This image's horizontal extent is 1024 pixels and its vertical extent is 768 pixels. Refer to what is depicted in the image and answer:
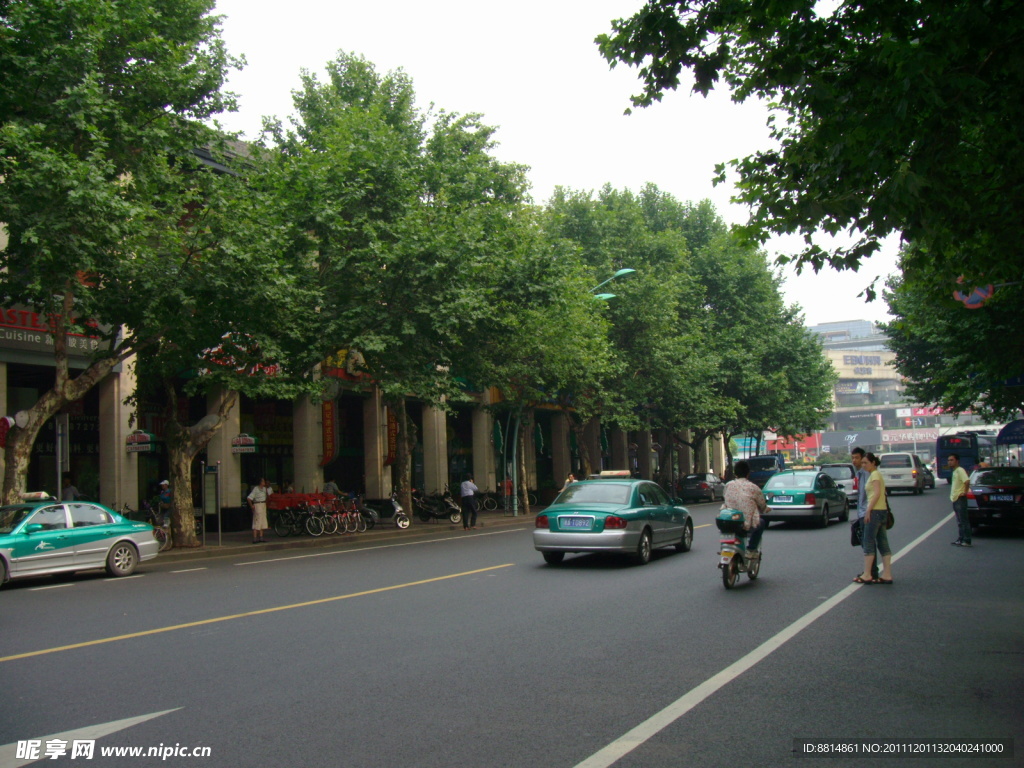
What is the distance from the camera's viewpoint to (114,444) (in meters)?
23.8

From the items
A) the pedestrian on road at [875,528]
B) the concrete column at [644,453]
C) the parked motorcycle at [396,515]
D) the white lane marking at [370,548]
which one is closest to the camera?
the pedestrian on road at [875,528]

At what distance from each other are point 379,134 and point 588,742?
68.5ft

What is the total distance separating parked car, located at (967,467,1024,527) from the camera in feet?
61.0

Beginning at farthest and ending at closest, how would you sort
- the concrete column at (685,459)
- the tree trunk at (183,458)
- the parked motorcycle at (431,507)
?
the concrete column at (685,459)
the parked motorcycle at (431,507)
the tree trunk at (183,458)

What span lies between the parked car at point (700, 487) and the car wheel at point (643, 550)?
2862 centimetres

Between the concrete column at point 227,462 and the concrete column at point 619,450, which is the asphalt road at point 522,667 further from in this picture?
the concrete column at point 619,450

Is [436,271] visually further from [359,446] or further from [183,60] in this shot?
[359,446]

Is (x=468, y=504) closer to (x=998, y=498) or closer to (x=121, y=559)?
(x=121, y=559)

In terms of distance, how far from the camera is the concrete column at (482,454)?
40.5 m

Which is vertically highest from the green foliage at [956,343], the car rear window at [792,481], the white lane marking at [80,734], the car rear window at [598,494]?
the green foliage at [956,343]

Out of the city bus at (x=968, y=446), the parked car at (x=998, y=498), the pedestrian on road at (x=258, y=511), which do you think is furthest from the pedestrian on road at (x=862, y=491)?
the city bus at (x=968, y=446)

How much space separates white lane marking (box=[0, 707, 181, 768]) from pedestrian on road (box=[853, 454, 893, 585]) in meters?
9.01

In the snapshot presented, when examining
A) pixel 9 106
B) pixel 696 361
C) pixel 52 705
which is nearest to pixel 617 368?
pixel 696 361

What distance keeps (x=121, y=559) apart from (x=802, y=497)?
15482mm
